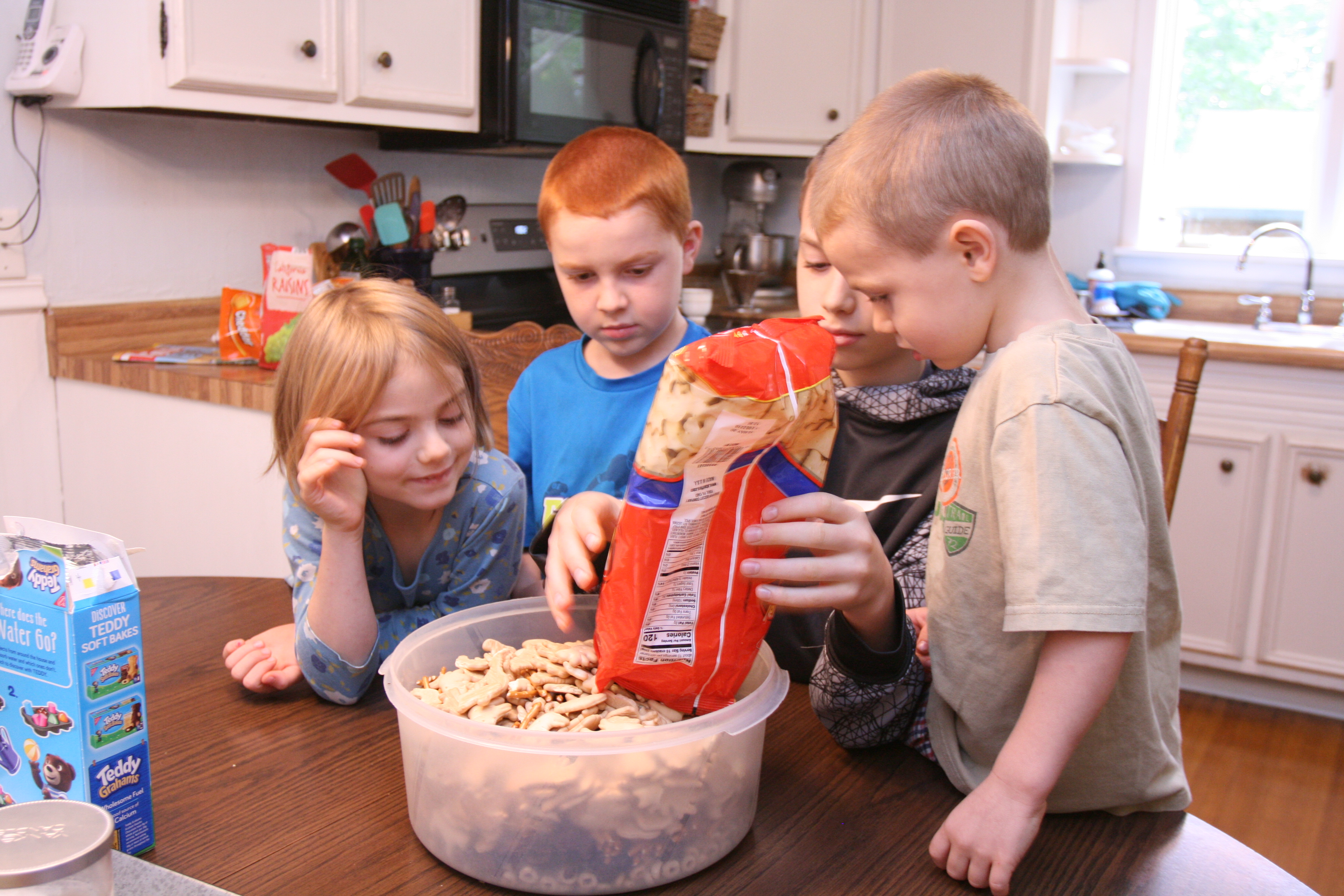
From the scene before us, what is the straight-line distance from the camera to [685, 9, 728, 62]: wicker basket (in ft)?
9.50

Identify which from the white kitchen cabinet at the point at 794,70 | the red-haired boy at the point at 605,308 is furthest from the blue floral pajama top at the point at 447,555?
the white kitchen cabinet at the point at 794,70

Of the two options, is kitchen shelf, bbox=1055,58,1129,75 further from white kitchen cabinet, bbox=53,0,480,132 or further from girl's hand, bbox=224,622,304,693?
girl's hand, bbox=224,622,304,693

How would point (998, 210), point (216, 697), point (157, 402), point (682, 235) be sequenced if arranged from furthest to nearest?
point (157, 402) → point (682, 235) → point (216, 697) → point (998, 210)

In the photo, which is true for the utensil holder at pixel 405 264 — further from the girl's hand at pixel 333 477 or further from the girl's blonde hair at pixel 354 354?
the girl's hand at pixel 333 477

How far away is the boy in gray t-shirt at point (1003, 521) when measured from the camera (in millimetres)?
621

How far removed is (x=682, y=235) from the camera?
4.47 feet

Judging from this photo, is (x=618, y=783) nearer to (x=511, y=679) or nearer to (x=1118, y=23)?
(x=511, y=679)

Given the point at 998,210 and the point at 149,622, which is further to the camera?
the point at 149,622

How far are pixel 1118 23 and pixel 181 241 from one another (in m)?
2.85

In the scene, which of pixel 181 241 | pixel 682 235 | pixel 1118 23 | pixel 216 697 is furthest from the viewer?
pixel 1118 23

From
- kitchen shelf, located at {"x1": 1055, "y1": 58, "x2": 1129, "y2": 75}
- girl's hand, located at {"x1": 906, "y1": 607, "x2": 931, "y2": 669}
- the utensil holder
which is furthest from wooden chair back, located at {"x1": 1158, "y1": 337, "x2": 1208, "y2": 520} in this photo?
kitchen shelf, located at {"x1": 1055, "y1": 58, "x2": 1129, "y2": 75}

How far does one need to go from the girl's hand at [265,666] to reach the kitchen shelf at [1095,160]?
110 inches

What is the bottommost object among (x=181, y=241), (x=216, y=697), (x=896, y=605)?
(x=216, y=697)

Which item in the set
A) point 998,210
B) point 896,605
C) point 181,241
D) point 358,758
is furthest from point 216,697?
point 181,241
